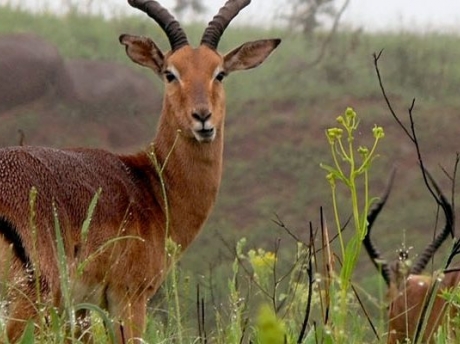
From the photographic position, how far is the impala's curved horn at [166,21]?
6402mm

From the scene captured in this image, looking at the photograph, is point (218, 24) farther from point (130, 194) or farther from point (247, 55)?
point (130, 194)

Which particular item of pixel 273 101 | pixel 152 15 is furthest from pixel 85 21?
pixel 152 15

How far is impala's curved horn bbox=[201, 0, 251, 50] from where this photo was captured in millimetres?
6438

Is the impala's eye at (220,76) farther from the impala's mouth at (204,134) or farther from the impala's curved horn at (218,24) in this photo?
the impala's mouth at (204,134)

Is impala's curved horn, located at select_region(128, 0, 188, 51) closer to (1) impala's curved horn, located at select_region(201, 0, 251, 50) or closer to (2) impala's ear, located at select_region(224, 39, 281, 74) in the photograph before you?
(1) impala's curved horn, located at select_region(201, 0, 251, 50)

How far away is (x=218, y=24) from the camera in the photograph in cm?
647

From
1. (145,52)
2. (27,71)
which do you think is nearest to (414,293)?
(145,52)

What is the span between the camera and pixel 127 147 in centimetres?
2359

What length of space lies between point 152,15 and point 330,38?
2500 centimetres

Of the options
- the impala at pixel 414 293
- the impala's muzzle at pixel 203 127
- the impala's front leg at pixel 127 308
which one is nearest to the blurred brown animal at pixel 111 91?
the impala at pixel 414 293

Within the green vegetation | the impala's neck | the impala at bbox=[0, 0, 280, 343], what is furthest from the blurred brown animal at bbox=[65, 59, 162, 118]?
the impala's neck

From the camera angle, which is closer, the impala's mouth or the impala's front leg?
the impala's front leg

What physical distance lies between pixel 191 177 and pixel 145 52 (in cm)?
77

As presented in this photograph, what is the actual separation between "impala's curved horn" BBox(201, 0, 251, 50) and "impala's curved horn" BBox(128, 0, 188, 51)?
11cm
